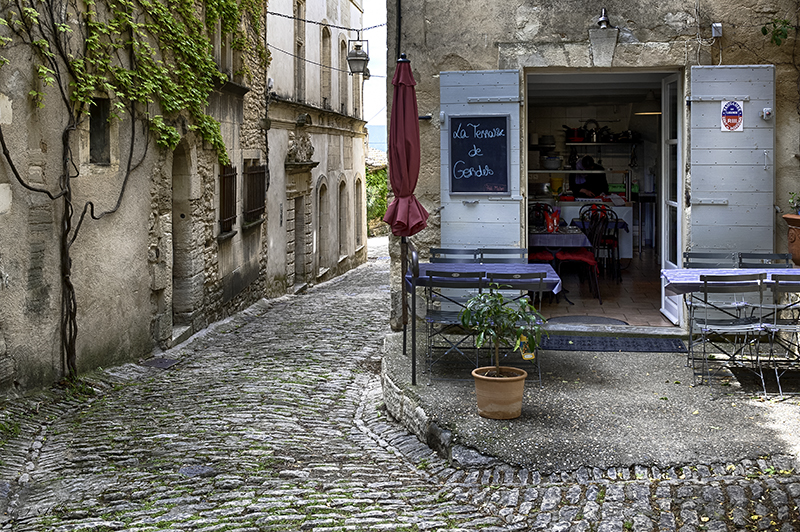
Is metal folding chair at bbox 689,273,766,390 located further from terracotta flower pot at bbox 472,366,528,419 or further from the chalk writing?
the chalk writing

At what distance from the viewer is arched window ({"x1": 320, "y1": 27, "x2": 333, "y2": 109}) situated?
18297mm

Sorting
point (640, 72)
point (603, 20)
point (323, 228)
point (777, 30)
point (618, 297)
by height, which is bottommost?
point (618, 297)

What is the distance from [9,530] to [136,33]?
5566mm

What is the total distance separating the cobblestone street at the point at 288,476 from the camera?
429 cm

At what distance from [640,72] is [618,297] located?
2.70 m

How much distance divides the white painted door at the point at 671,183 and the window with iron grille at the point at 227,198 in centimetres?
568

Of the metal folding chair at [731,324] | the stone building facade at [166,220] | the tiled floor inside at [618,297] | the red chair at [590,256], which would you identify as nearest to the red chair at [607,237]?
the red chair at [590,256]

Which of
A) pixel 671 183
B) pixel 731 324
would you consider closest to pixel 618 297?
pixel 671 183

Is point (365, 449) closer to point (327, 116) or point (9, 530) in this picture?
point (9, 530)

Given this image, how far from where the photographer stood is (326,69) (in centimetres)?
1850

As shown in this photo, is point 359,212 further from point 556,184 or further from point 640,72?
point 640,72

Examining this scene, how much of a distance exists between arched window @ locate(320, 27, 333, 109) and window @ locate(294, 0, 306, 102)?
5.46 feet

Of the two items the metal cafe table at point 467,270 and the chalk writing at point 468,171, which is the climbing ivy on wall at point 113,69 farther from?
the chalk writing at point 468,171

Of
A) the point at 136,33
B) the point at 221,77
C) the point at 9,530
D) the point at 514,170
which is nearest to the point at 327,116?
the point at 221,77
